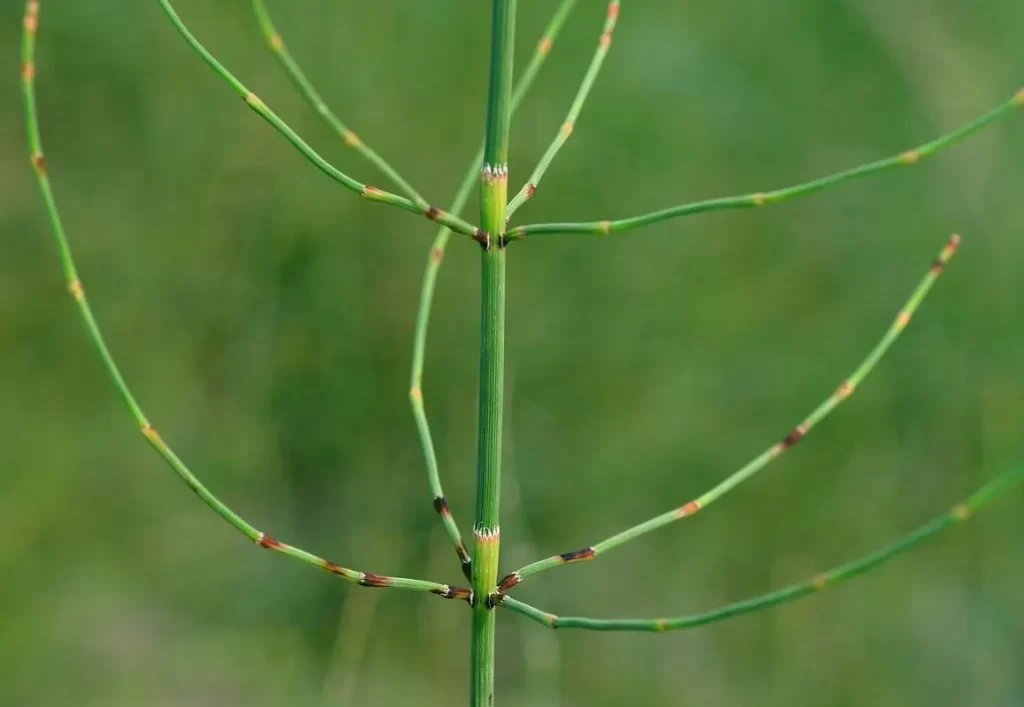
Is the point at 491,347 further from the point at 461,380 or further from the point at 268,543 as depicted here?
the point at 461,380

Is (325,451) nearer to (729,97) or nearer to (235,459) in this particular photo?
(235,459)

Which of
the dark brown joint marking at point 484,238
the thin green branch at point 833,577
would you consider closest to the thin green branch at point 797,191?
the dark brown joint marking at point 484,238

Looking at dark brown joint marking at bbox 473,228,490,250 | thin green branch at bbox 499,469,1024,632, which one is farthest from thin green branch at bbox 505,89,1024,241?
thin green branch at bbox 499,469,1024,632

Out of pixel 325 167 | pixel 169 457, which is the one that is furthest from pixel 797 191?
pixel 169 457

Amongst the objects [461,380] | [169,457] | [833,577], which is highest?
[461,380]

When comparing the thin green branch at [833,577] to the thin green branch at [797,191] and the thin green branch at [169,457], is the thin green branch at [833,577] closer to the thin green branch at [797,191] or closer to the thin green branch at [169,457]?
the thin green branch at [169,457]

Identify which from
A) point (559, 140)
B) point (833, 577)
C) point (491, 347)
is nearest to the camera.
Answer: point (833, 577)
